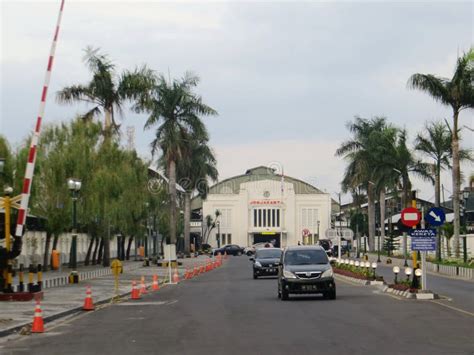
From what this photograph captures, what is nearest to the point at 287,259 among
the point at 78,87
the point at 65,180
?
the point at 65,180

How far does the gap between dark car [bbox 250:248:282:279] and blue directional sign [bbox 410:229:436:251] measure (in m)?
18.1

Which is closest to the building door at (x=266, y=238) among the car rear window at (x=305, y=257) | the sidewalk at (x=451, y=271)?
the sidewalk at (x=451, y=271)

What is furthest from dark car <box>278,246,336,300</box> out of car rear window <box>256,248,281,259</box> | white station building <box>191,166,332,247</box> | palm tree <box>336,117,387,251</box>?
white station building <box>191,166,332,247</box>

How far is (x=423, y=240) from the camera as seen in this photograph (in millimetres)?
29156

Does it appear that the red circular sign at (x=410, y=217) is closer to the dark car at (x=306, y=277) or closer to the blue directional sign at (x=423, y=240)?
the blue directional sign at (x=423, y=240)

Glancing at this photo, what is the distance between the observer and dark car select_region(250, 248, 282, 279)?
47.2 m

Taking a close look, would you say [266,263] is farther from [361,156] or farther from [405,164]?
[361,156]

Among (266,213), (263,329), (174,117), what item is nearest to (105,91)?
(174,117)

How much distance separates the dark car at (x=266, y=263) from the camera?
47.2 m

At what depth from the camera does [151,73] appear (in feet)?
194

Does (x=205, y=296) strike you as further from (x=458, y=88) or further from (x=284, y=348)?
(x=458, y=88)

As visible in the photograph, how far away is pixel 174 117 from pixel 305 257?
37.5 m

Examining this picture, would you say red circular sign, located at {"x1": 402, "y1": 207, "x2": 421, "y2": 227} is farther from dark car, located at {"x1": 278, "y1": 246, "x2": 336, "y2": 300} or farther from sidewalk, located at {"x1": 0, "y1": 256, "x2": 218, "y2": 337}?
sidewalk, located at {"x1": 0, "y1": 256, "x2": 218, "y2": 337}

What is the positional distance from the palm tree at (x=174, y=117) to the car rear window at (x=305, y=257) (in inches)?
1425
